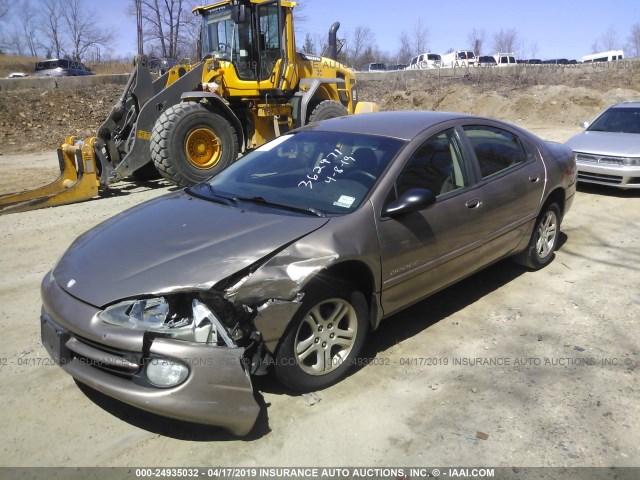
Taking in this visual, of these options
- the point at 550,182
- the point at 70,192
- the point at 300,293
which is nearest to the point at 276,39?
the point at 70,192

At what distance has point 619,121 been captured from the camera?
31.0ft

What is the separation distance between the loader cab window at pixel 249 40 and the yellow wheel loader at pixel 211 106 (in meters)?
0.02

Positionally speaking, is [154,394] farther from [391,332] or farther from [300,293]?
[391,332]

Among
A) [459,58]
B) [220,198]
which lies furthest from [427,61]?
[220,198]

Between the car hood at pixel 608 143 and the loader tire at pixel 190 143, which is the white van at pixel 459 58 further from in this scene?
the loader tire at pixel 190 143

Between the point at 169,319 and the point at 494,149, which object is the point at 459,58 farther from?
the point at 169,319

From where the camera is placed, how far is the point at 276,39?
32.3 feet

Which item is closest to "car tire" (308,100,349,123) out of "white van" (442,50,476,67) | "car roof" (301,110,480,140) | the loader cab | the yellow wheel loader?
the yellow wheel loader

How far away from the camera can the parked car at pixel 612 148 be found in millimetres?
8211

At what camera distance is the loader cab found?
9.71 m

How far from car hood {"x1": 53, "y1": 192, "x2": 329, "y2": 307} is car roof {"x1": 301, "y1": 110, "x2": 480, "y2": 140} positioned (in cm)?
112

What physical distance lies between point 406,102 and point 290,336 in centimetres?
2313

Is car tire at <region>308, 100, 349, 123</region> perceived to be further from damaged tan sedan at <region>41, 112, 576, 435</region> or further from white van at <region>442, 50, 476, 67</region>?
white van at <region>442, 50, 476, 67</region>

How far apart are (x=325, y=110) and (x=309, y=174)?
21.3 feet
